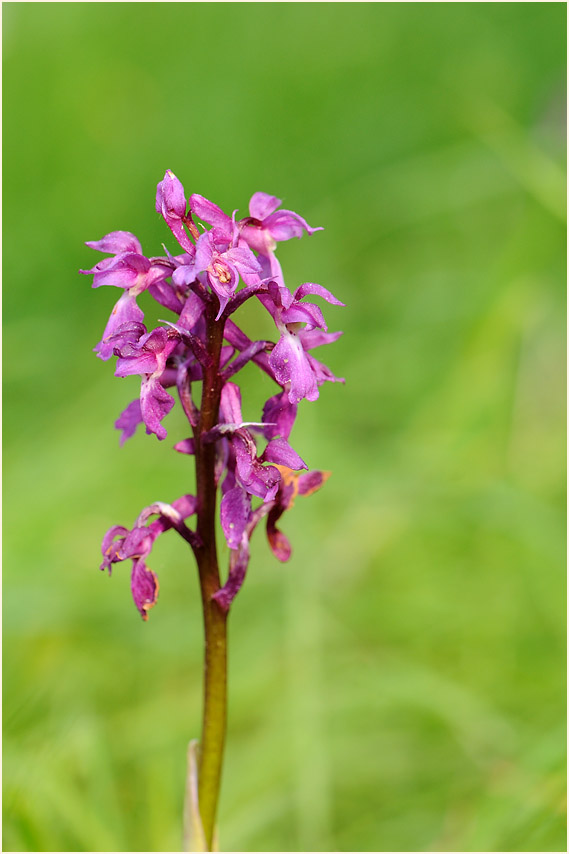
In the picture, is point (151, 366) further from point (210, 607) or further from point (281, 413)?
point (210, 607)

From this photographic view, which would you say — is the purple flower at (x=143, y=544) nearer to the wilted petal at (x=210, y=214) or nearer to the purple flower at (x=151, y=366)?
the purple flower at (x=151, y=366)

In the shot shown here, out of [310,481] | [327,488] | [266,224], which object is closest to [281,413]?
[310,481]

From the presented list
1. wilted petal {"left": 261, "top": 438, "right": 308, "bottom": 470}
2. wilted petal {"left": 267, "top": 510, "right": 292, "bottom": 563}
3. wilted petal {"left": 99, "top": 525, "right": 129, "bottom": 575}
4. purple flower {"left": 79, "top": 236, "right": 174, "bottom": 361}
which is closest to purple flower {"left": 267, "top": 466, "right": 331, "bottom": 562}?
wilted petal {"left": 267, "top": 510, "right": 292, "bottom": 563}

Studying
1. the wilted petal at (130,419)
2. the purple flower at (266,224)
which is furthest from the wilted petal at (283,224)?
the wilted petal at (130,419)

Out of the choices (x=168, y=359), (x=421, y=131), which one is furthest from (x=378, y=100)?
(x=168, y=359)

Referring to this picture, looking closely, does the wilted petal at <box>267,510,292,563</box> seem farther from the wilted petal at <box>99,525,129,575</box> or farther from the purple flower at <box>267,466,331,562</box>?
the wilted petal at <box>99,525,129,575</box>

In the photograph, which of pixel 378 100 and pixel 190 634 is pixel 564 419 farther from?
pixel 378 100
